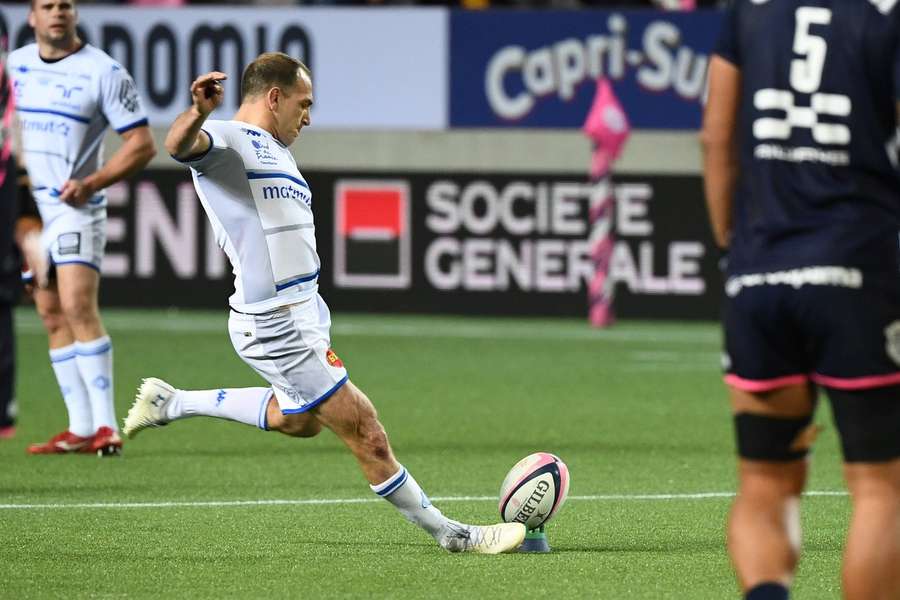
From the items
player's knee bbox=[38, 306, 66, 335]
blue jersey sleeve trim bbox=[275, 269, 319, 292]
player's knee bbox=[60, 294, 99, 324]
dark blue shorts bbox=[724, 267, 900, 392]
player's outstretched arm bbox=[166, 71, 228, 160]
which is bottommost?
player's knee bbox=[38, 306, 66, 335]

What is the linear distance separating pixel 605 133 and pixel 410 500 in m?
11.7

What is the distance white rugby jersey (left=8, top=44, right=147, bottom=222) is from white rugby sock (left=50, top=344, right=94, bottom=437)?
0.71 m

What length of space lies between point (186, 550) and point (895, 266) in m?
3.19

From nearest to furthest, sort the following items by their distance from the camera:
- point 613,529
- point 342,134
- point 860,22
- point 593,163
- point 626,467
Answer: point 860,22 → point 613,529 → point 626,467 → point 593,163 → point 342,134

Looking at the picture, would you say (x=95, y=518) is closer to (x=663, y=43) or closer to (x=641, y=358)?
(x=641, y=358)

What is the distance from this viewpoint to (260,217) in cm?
686

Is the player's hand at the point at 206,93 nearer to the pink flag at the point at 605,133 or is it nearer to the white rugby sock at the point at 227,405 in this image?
the white rugby sock at the point at 227,405

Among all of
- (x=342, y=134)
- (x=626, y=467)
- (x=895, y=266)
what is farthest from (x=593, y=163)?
(x=895, y=266)

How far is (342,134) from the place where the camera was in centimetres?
1948

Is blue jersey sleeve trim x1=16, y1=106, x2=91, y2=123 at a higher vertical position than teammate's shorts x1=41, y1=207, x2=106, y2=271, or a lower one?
higher

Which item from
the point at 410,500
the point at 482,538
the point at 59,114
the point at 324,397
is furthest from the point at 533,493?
the point at 59,114

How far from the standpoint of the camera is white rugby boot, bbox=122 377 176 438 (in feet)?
25.6

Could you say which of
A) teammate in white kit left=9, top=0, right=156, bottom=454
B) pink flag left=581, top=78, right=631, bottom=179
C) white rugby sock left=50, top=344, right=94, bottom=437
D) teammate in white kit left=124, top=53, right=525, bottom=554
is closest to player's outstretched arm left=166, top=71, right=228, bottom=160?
teammate in white kit left=124, top=53, right=525, bottom=554

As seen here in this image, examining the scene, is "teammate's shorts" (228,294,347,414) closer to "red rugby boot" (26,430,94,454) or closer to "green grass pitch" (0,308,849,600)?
"green grass pitch" (0,308,849,600)
